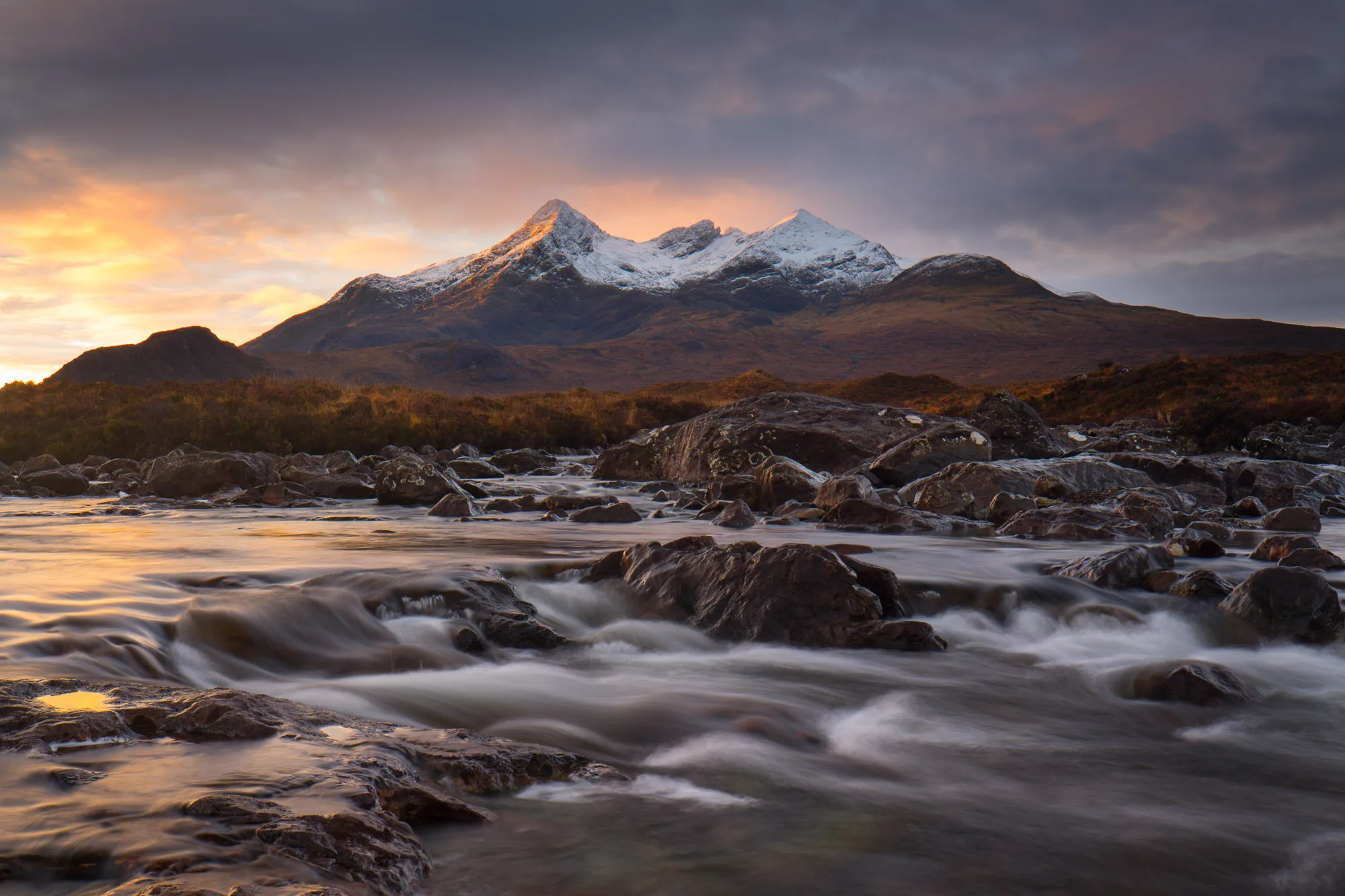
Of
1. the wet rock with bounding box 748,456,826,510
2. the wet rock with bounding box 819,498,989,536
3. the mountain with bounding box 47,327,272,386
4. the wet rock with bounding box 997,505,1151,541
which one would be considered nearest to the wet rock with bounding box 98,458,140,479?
the wet rock with bounding box 748,456,826,510

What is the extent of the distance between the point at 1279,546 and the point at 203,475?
15545mm

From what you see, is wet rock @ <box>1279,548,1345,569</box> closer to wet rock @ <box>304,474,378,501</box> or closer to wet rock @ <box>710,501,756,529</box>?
wet rock @ <box>710,501,756,529</box>

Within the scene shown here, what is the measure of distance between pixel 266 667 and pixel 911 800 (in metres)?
3.39

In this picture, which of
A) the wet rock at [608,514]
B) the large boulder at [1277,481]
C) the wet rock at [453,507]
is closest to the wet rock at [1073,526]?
the large boulder at [1277,481]

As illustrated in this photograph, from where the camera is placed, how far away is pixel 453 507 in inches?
491

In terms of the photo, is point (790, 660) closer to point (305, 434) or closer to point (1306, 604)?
point (1306, 604)

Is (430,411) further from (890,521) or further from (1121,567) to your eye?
(1121,567)

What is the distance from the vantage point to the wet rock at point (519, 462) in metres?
21.5

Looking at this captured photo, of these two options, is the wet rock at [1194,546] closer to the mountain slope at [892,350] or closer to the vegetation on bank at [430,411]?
the vegetation on bank at [430,411]

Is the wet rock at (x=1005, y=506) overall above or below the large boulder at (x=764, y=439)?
below

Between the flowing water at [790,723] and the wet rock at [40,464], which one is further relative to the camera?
the wet rock at [40,464]

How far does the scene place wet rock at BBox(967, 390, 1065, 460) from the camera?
64.6 feet

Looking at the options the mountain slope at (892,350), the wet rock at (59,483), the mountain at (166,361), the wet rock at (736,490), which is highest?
the mountain slope at (892,350)

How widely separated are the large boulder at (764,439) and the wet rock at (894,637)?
1116 cm
